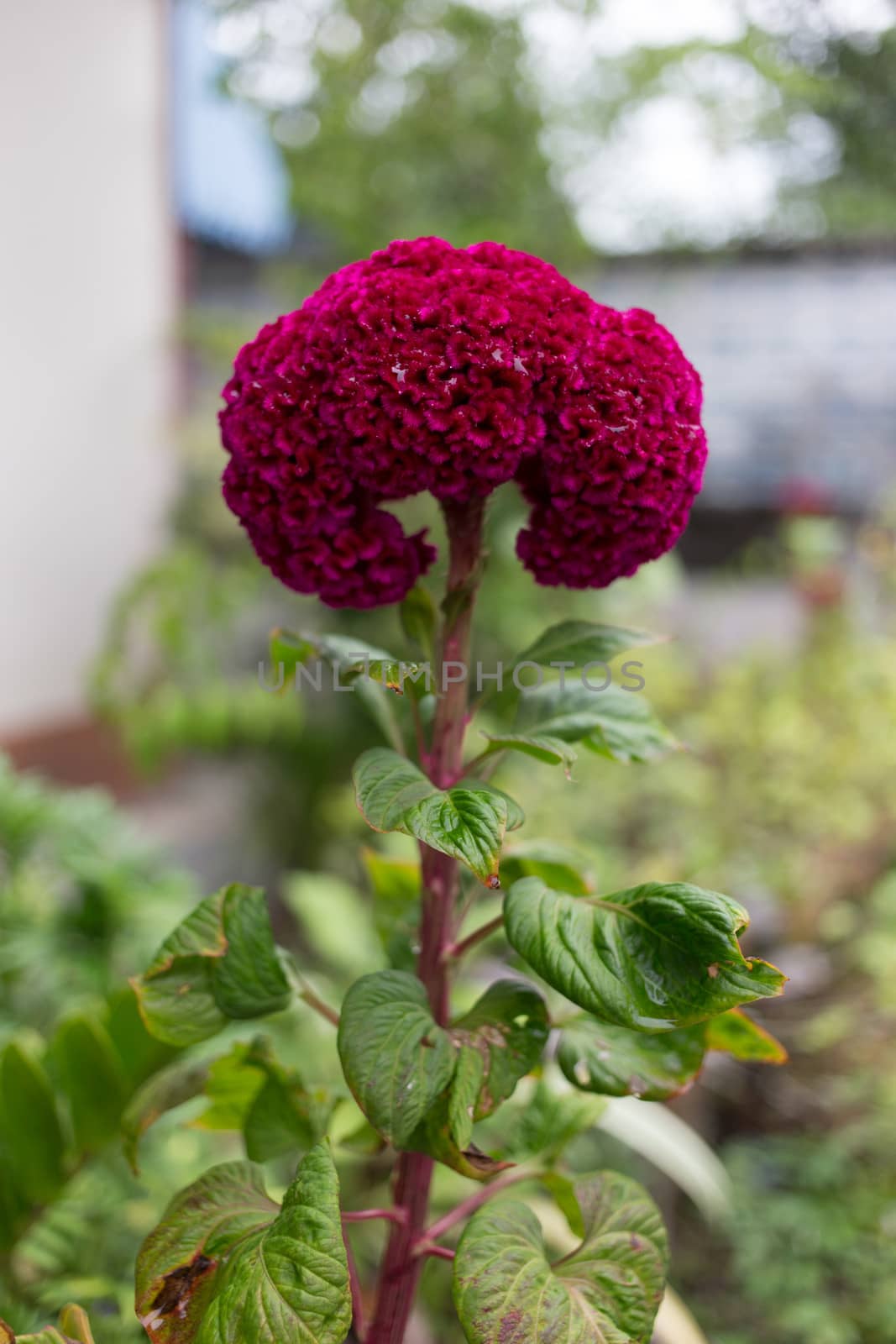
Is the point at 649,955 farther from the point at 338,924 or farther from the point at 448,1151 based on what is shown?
the point at 338,924

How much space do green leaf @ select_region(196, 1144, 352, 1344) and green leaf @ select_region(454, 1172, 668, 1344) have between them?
0.21 feet

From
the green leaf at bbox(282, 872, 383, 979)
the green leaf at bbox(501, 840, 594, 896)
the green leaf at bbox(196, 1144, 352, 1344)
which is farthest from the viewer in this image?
the green leaf at bbox(282, 872, 383, 979)

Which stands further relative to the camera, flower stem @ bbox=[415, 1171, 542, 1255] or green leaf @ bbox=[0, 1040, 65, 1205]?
green leaf @ bbox=[0, 1040, 65, 1205]

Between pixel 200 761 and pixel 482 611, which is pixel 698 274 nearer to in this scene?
pixel 482 611

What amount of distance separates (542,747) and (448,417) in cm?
18

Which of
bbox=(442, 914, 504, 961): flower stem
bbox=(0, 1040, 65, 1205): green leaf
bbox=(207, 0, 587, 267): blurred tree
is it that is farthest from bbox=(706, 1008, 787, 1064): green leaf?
bbox=(207, 0, 587, 267): blurred tree

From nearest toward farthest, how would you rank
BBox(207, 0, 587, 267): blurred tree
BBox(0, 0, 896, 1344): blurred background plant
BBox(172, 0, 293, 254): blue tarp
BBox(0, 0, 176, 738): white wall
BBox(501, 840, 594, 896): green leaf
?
BBox(501, 840, 594, 896): green leaf < BBox(0, 0, 896, 1344): blurred background plant < BBox(0, 0, 176, 738): white wall < BBox(207, 0, 587, 267): blurred tree < BBox(172, 0, 293, 254): blue tarp

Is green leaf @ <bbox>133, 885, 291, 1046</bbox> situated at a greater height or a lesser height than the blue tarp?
lesser

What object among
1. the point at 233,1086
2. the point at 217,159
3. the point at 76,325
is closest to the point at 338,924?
the point at 233,1086

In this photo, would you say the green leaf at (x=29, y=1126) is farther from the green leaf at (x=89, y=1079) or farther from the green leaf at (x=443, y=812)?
the green leaf at (x=443, y=812)

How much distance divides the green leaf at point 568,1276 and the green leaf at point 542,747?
9.8 inches

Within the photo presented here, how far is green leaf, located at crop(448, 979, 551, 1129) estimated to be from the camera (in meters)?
0.50

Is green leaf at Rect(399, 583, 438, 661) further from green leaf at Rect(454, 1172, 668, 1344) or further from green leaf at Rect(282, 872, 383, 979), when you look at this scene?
green leaf at Rect(282, 872, 383, 979)

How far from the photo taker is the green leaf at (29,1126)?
730mm
